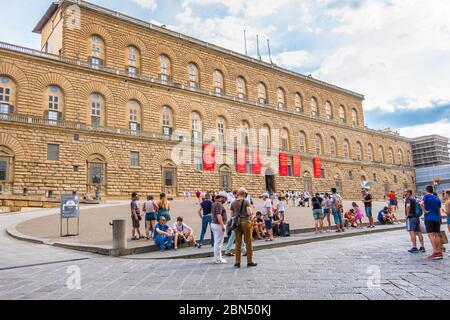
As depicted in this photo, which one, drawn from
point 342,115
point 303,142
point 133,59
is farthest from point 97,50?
point 342,115

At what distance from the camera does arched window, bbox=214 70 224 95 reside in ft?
105

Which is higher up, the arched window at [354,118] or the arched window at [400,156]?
the arched window at [354,118]

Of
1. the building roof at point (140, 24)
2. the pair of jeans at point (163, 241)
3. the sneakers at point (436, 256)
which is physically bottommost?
the sneakers at point (436, 256)

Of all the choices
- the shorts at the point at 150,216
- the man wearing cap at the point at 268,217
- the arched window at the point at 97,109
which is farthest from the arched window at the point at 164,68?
the man wearing cap at the point at 268,217

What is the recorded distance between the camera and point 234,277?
5.04 m

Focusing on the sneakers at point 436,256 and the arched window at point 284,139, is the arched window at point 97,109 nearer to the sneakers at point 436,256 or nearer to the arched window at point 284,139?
the arched window at point 284,139

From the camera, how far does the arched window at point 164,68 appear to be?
92.9 ft

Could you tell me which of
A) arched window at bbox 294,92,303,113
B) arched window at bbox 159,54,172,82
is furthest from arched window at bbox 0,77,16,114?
arched window at bbox 294,92,303,113

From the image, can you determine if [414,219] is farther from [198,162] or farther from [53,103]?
[53,103]

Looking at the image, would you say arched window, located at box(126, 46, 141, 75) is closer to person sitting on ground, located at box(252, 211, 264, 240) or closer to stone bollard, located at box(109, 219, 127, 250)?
person sitting on ground, located at box(252, 211, 264, 240)

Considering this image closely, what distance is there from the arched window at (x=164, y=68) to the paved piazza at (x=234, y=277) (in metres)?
22.8
